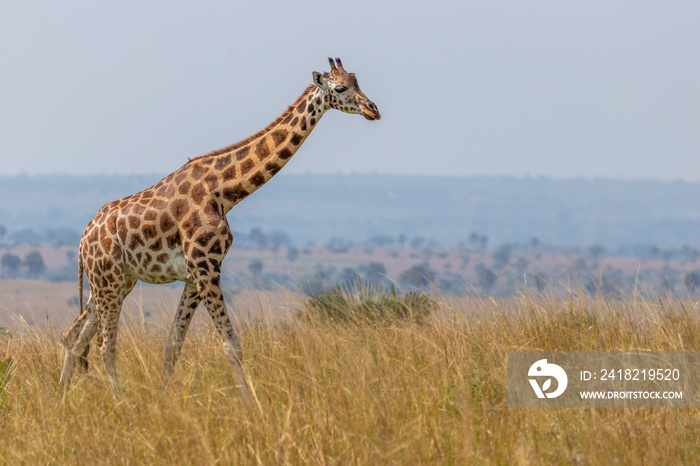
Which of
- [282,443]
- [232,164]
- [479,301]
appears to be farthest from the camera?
[479,301]

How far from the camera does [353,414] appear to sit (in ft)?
18.6

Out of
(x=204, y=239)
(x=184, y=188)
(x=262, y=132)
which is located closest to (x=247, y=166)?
(x=262, y=132)

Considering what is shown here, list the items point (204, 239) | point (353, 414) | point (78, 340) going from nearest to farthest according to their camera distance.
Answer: point (353, 414) < point (204, 239) < point (78, 340)

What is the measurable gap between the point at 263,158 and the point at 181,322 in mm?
1686

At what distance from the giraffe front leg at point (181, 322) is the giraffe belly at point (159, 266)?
0.20m

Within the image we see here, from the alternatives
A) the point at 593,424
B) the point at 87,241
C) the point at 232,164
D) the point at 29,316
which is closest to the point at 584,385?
the point at 593,424

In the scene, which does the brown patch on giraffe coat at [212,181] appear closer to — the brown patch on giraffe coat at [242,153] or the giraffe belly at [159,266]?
the brown patch on giraffe coat at [242,153]

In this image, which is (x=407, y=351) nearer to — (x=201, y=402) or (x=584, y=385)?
(x=584, y=385)

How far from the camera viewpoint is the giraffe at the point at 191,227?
24.3 feet

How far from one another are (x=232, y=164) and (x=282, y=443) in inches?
121

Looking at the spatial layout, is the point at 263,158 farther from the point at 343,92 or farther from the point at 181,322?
the point at 181,322

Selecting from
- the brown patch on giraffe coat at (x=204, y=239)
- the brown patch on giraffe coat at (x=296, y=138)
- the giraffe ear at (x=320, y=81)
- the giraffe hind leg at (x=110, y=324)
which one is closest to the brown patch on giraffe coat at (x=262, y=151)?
the brown patch on giraffe coat at (x=296, y=138)

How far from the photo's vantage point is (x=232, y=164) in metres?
7.79

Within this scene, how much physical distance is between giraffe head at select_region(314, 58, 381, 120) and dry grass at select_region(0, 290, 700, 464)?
210cm
